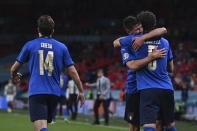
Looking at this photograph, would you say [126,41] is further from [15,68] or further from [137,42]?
[15,68]

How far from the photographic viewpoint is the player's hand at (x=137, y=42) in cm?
680

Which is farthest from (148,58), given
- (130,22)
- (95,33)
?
(95,33)

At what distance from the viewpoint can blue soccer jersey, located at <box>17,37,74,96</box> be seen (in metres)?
6.92

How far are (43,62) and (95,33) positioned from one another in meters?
30.0

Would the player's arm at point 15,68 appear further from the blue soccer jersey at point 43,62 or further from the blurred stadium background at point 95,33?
the blurred stadium background at point 95,33

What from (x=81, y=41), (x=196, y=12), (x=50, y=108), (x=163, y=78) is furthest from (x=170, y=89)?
(x=81, y=41)

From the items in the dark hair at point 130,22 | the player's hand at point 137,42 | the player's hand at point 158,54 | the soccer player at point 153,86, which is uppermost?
the dark hair at point 130,22

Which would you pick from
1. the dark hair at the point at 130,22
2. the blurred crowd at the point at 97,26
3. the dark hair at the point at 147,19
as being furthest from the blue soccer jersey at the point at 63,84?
the dark hair at the point at 147,19

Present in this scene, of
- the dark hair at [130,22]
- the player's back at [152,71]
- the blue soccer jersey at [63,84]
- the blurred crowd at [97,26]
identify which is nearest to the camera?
the player's back at [152,71]

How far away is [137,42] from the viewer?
683 centimetres

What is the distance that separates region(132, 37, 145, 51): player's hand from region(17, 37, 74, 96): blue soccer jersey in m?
1.06

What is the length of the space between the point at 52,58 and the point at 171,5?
30.7m

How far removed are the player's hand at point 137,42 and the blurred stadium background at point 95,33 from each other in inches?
537

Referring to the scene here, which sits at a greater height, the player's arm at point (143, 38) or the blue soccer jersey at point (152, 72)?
the player's arm at point (143, 38)
